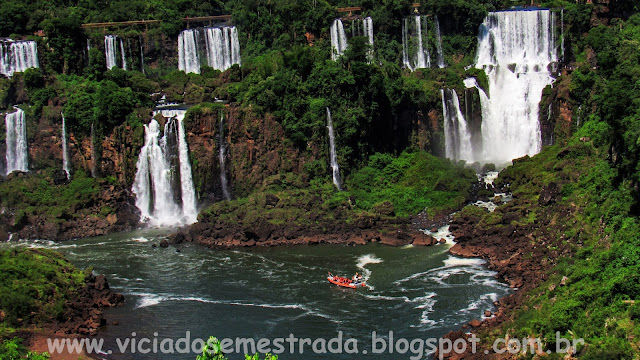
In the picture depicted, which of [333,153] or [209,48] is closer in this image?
[333,153]

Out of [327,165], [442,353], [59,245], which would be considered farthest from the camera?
[327,165]

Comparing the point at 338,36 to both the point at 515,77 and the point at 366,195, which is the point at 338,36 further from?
the point at 366,195

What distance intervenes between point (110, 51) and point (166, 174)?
649 inches

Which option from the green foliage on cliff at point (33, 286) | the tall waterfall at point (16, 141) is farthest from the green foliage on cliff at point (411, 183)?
the tall waterfall at point (16, 141)

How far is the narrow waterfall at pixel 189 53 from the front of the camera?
68938 millimetres

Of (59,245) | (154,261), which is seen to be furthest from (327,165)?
(59,245)

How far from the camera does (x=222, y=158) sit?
5641cm

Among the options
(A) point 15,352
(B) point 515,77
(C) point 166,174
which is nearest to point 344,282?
(A) point 15,352

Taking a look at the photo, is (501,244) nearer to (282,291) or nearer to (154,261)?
(282,291)

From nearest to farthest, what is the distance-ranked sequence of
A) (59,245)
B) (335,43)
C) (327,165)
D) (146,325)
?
(146,325) < (59,245) < (327,165) < (335,43)

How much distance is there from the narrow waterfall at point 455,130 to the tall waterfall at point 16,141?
30.4 meters

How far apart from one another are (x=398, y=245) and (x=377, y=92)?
12804mm

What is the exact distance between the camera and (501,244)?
45.2 m

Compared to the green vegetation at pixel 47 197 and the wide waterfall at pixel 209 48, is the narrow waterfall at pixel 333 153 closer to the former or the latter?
the green vegetation at pixel 47 197
